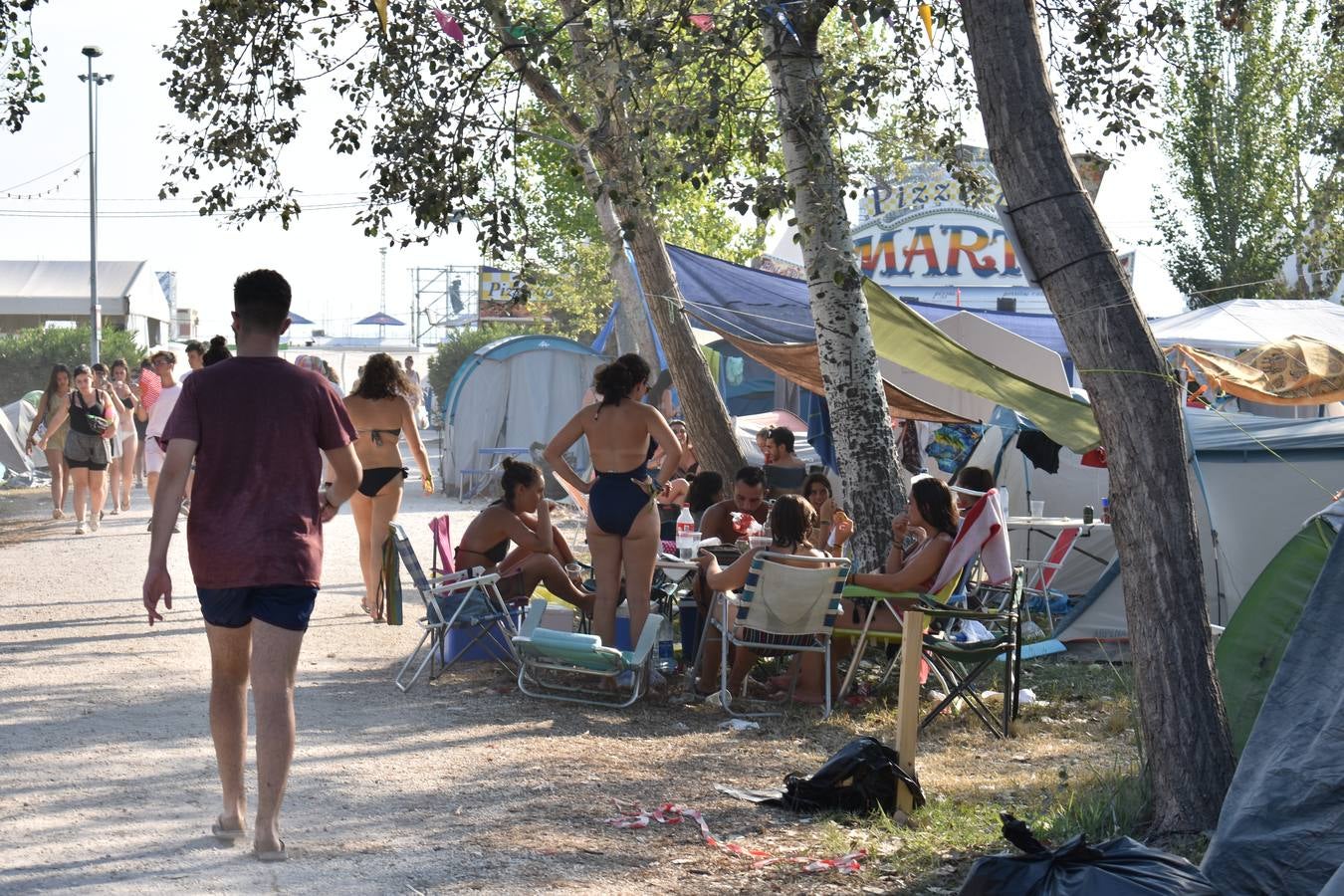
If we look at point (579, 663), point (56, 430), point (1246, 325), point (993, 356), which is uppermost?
point (1246, 325)

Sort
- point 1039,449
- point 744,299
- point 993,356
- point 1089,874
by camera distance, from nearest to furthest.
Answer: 1. point 1089,874
2. point 1039,449
3. point 744,299
4. point 993,356

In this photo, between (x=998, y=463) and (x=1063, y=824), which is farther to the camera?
(x=998, y=463)

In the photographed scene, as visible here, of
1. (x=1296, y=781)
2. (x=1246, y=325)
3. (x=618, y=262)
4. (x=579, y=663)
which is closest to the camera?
(x=1296, y=781)

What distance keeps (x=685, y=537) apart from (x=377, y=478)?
2095 millimetres

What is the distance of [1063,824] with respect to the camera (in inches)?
196

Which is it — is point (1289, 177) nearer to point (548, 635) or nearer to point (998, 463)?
point (998, 463)

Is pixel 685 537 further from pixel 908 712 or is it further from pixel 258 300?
pixel 258 300

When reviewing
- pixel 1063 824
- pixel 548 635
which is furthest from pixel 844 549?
pixel 1063 824

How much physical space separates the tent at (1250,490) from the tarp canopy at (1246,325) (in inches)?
334

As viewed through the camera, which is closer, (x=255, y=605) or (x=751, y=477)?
(x=255, y=605)

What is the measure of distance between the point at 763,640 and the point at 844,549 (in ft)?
5.81

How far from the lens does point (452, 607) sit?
764 cm

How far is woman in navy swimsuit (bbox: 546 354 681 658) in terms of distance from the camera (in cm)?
748

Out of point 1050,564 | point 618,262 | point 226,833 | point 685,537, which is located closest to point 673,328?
point 618,262
